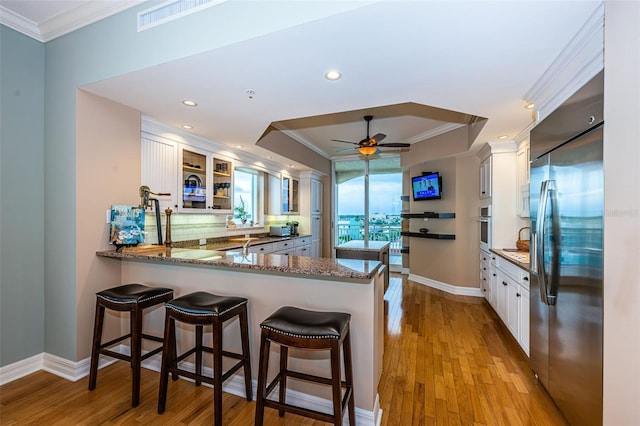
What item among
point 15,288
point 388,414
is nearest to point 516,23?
point 388,414

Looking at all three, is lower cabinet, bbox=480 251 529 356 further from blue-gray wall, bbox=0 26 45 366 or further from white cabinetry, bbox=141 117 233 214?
blue-gray wall, bbox=0 26 45 366

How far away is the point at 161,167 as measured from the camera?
3.17 metres

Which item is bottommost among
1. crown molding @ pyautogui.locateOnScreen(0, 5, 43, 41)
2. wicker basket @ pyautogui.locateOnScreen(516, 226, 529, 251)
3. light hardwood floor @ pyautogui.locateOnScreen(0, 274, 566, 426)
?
light hardwood floor @ pyautogui.locateOnScreen(0, 274, 566, 426)

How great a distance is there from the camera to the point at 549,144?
202 centimetres

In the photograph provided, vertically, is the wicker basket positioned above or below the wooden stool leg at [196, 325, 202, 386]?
above

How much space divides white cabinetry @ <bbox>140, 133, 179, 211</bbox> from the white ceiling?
0.91ft

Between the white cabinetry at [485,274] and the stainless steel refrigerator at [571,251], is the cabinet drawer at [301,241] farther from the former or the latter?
the stainless steel refrigerator at [571,251]

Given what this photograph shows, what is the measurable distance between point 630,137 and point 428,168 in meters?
4.64

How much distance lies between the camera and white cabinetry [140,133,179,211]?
3.00 m

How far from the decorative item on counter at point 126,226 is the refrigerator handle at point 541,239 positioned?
331 centimetres

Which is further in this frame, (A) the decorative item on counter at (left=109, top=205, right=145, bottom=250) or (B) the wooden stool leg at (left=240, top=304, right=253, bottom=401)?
(A) the decorative item on counter at (left=109, top=205, right=145, bottom=250)

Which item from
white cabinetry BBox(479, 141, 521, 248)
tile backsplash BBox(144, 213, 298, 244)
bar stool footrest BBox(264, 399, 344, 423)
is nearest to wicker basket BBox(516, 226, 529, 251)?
white cabinetry BBox(479, 141, 521, 248)

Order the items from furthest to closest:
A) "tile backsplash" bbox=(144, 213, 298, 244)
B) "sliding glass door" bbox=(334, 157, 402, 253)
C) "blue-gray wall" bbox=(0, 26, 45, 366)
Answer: "sliding glass door" bbox=(334, 157, 402, 253) < "tile backsplash" bbox=(144, 213, 298, 244) < "blue-gray wall" bbox=(0, 26, 45, 366)

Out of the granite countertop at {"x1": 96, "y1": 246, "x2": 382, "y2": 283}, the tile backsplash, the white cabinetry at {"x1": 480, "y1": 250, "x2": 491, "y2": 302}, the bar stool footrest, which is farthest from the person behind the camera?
the white cabinetry at {"x1": 480, "y1": 250, "x2": 491, "y2": 302}
